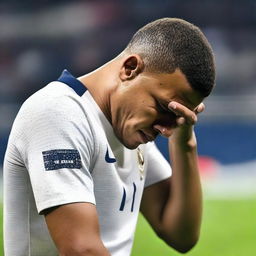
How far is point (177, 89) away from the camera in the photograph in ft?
9.89

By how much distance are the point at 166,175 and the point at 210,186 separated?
20.6ft

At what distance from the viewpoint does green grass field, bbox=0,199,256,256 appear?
7.18m

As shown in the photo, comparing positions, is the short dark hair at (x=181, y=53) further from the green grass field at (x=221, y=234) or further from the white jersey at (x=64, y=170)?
the green grass field at (x=221, y=234)

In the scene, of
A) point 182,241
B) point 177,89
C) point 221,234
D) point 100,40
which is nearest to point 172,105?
point 177,89

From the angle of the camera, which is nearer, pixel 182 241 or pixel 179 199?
pixel 179 199

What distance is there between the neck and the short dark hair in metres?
0.13

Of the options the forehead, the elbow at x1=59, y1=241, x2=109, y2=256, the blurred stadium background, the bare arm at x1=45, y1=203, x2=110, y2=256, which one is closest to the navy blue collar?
the forehead

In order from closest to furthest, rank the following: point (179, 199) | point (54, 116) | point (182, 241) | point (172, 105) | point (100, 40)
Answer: point (54, 116)
point (172, 105)
point (179, 199)
point (182, 241)
point (100, 40)

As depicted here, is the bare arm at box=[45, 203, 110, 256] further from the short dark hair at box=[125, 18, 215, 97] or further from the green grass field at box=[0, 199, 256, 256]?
the green grass field at box=[0, 199, 256, 256]

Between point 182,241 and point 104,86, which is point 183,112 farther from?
point 182,241

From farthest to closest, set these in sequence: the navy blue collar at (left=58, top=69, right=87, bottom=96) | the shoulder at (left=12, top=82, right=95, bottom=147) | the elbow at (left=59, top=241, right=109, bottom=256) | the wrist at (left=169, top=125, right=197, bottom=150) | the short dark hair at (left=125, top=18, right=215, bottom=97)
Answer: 1. the wrist at (left=169, top=125, right=197, bottom=150)
2. the navy blue collar at (left=58, top=69, right=87, bottom=96)
3. the short dark hair at (left=125, top=18, right=215, bottom=97)
4. the shoulder at (left=12, top=82, right=95, bottom=147)
5. the elbow at (left=59, top=241, right=109, bottom=256)

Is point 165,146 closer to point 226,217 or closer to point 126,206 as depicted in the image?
point 226,217

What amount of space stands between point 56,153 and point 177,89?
0.47 metres

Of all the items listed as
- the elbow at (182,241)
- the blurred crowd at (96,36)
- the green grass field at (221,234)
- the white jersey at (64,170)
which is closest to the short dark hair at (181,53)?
the white jersey at (64,170)
